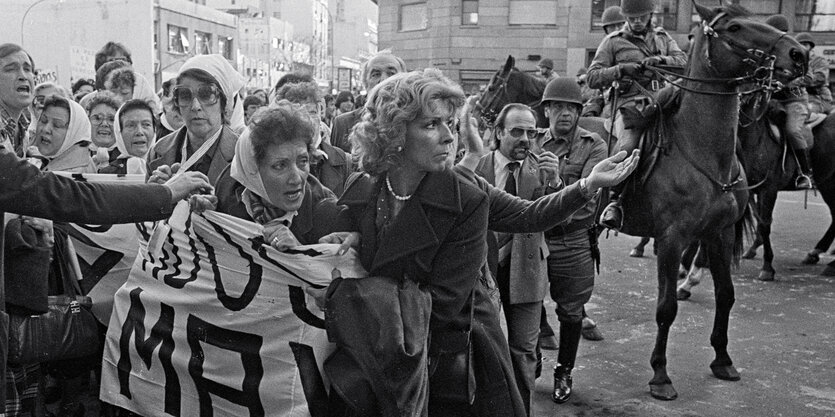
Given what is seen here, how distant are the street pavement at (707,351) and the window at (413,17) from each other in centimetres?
2813

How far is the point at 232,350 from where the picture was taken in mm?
3377

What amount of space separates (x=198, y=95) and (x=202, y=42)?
46442 mm

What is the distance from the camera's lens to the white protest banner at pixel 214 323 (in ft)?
10.5

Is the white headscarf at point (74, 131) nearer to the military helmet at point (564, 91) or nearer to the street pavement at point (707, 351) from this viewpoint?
the military helmet at point (564, 91)

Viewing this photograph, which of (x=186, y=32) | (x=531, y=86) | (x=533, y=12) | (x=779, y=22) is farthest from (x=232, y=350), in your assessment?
(x=186, y=32)

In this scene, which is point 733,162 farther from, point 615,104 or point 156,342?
point 156,342

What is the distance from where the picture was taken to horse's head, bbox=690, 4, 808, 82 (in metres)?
5.68

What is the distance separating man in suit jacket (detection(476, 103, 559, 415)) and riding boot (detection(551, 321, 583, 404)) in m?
Result: 0.60

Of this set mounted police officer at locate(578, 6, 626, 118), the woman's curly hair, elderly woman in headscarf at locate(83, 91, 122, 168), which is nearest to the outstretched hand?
→ the woman's curly hair

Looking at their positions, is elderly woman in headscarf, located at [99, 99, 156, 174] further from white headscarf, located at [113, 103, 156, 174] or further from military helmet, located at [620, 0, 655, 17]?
military helmet, located at [620, 0, 655, 17]

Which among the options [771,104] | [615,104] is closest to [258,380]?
[615,104]

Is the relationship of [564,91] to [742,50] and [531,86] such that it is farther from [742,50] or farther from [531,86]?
[531,86]

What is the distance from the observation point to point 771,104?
969 cm

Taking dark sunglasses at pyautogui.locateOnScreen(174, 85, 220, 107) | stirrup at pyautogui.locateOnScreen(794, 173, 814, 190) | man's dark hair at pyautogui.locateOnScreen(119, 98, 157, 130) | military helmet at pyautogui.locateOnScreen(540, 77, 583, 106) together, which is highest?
military helmet at pyautogui.locateOnScreen(540, 77, 583, 106)
